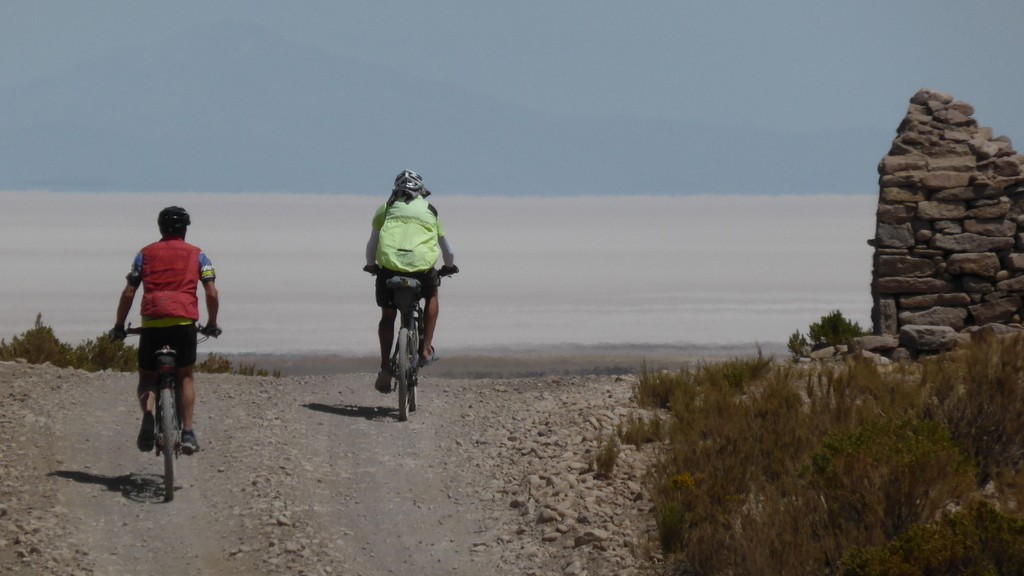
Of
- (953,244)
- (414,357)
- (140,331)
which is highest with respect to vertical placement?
(953,244)

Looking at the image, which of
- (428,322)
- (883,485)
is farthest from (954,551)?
(428,322)

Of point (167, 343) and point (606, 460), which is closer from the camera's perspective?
point (167, 343)

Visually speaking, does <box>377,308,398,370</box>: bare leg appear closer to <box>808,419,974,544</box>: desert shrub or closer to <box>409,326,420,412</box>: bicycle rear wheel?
<box>409,326,420,412</box>: bicycle rear wheel

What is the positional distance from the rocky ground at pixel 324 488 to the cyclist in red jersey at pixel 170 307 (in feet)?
2.53

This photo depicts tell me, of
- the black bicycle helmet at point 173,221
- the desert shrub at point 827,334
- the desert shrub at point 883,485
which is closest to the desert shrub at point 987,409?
the desert shrub at point 883,485

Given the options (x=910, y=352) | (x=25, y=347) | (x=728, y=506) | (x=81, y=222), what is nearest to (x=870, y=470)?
(x=728, y=506)

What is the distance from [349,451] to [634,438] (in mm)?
2568

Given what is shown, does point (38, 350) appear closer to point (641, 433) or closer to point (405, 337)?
point (405, 337)

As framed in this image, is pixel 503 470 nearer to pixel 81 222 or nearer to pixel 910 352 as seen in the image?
pixel 910 352

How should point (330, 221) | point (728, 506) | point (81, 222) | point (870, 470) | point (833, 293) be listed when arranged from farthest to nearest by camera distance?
point (330, 221), point (81, 222), point (833, 293), point (728, 506), point (870, 470)

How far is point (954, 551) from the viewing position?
27.1 ft

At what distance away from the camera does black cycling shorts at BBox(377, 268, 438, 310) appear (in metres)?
13.0

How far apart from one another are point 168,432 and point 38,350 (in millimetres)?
8397

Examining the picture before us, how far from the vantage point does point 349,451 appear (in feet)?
40.3
